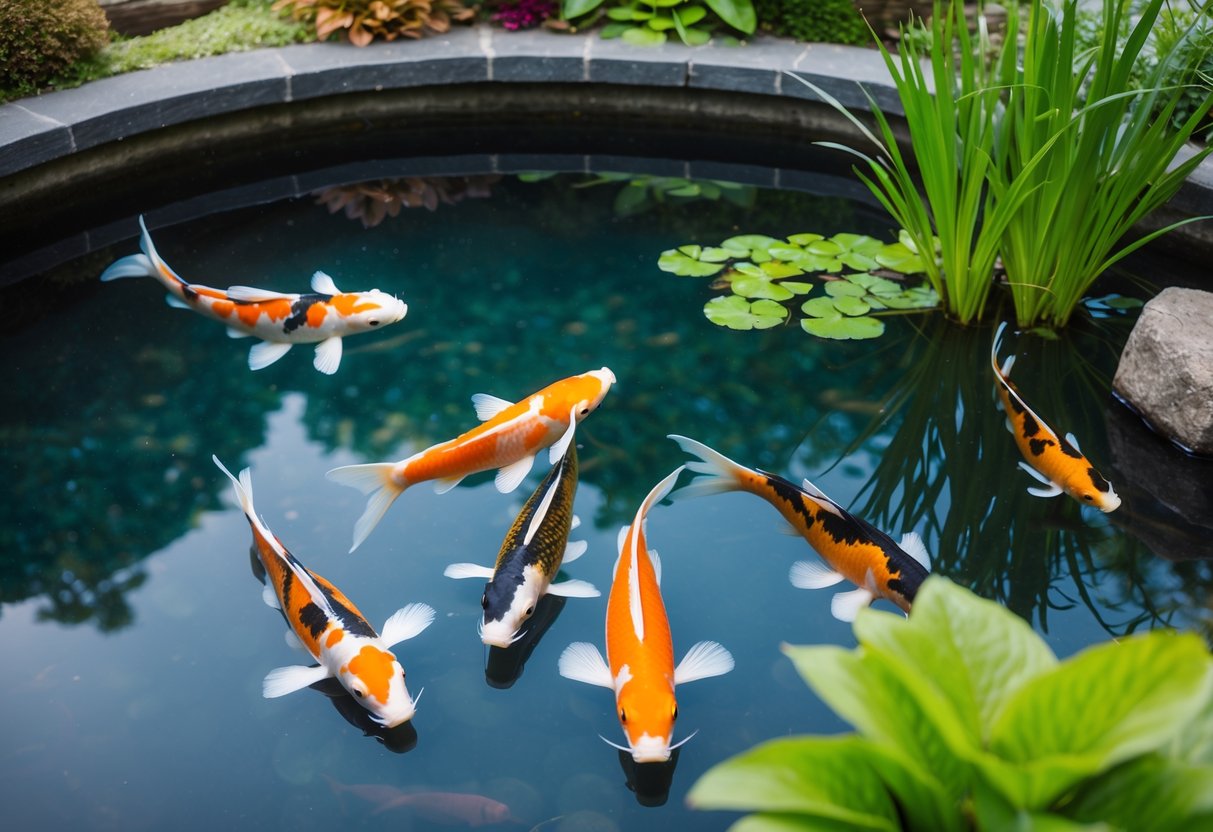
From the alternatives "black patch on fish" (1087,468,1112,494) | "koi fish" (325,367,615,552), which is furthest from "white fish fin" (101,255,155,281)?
"black patch on fish" (1087,468,1112,494)

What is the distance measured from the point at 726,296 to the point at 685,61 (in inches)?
74.0

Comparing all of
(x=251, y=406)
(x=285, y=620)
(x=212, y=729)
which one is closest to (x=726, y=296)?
(x=251, y=406)

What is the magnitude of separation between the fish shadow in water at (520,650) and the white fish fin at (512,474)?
0.34 meters

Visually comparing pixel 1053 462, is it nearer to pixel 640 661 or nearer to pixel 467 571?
pixel 640 661

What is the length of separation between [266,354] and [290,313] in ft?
0.59

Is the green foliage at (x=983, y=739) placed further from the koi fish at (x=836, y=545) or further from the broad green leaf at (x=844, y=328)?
the broad green leaf at (x=844, y=328)

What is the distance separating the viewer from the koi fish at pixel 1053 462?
2.59m

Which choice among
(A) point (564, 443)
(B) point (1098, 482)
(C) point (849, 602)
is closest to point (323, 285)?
(A) point (564, 443)

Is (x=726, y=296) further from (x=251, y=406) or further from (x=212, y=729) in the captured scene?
(x=212, y=729)

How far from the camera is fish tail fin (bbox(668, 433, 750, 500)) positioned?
2613 mm

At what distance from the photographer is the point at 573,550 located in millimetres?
2570

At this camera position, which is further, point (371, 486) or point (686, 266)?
point (686, 266)

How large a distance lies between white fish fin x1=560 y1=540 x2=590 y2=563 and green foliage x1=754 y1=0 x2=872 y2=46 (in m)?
3.88

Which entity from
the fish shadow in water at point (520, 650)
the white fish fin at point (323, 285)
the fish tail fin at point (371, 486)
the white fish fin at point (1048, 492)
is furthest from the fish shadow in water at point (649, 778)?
the white fish fin at point (323, 285)
